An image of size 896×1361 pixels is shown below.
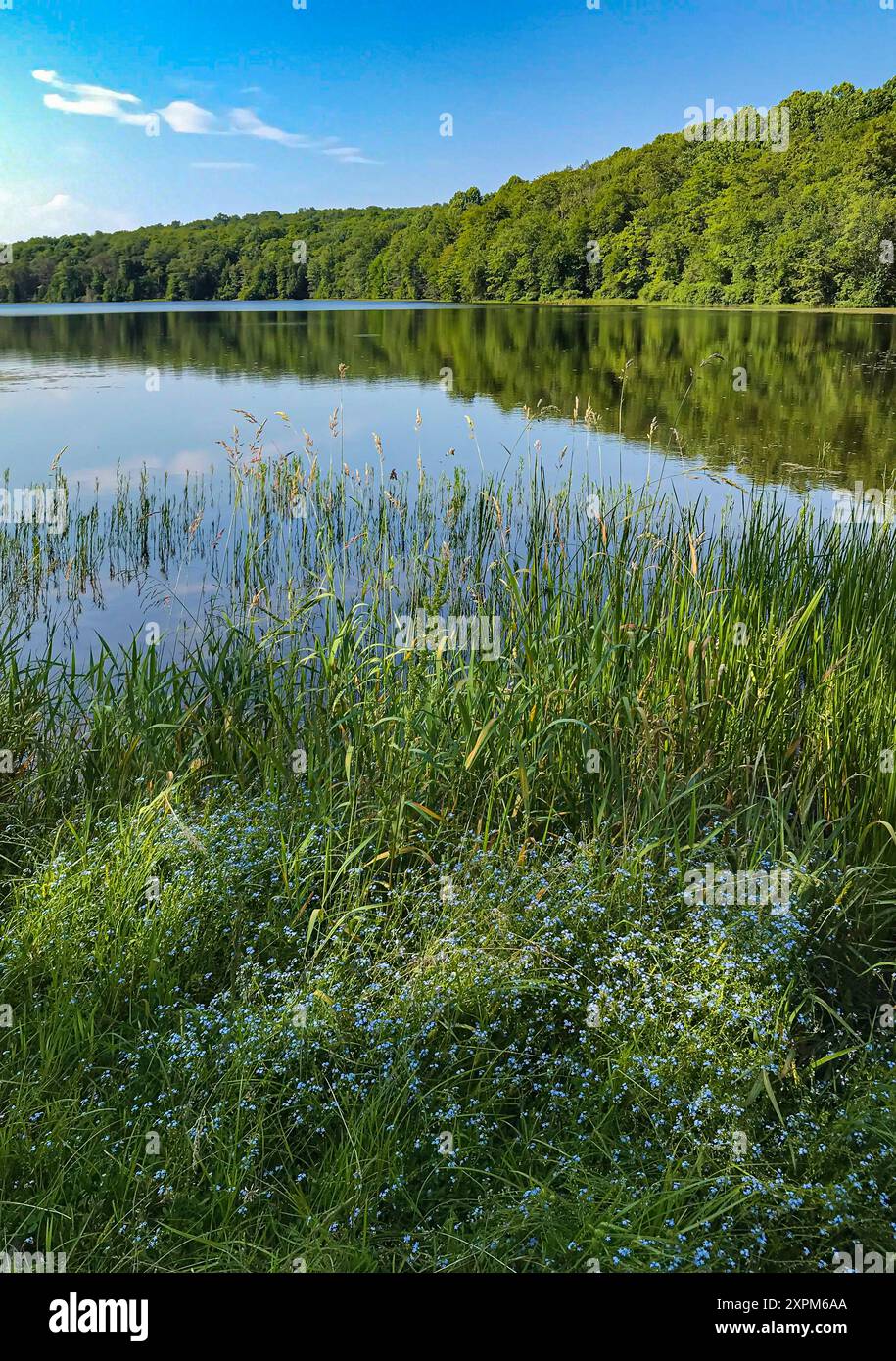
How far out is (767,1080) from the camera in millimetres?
2084

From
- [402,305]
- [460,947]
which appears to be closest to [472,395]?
[460,947]

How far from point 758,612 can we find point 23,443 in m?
11.8

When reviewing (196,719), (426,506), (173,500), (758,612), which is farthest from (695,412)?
(196,719)

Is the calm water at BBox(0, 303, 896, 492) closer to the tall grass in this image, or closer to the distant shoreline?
the tall grass

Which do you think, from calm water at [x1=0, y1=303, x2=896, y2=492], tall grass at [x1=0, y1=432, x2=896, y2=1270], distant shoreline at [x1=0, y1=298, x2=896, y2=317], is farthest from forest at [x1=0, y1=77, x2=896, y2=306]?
tall grass at [x1=0, y1=432, x2=896, y2=1270]

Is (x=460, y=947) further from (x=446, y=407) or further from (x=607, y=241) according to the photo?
(x=607, y=241)

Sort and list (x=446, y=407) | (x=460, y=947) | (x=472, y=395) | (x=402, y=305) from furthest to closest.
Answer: (x=402, y=305) → (x=472, y=395) → (x=446, y=407) → (x=460, y=947)

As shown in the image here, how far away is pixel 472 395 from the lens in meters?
17.2

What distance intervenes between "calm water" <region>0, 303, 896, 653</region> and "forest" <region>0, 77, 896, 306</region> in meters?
14.8

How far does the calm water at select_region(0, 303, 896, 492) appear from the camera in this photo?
12.3m

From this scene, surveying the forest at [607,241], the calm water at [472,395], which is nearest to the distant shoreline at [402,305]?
the forest at [607,241]

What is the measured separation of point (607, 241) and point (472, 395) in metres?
47.0

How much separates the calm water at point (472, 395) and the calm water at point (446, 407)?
2.6 inches
